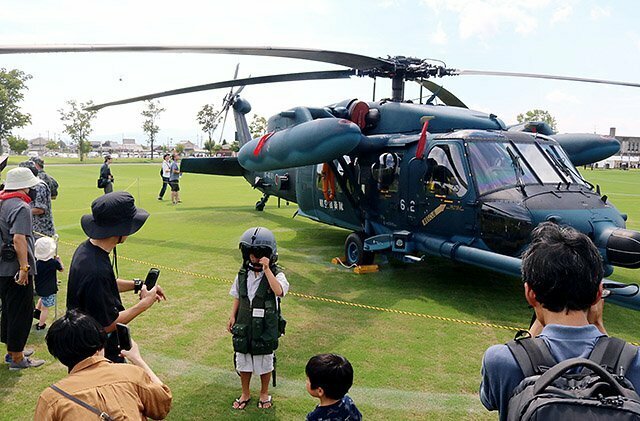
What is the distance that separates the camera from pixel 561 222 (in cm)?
597

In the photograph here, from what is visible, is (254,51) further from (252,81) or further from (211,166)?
(211,166)

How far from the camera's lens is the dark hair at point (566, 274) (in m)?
1.73

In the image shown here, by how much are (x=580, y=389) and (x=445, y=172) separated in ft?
19.2

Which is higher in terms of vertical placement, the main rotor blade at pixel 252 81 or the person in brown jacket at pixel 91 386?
the main rotor blade at pixel 252 81

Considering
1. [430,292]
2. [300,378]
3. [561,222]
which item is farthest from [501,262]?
[300,378]

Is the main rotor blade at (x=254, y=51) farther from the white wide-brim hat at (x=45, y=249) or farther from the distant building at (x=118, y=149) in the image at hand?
the distant building at (x=118, y=149)

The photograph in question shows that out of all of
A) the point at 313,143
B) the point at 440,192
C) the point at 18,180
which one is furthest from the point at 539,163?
the point at 18,180

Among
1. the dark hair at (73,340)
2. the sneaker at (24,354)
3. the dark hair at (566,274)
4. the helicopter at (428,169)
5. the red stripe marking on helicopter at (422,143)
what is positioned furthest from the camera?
the red stripe marking on helicopter at (422,143)

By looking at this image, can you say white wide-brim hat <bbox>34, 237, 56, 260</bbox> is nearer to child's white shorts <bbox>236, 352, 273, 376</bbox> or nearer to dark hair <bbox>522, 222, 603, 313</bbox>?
child's white shorts <bbox>236, 352, 273, 376</bbox>

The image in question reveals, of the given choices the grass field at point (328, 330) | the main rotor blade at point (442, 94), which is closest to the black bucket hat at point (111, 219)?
the grass field at point (328, 330)

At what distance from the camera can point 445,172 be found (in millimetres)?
7059

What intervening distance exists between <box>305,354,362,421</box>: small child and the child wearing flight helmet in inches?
42.0

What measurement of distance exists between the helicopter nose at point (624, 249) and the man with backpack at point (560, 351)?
4.40 m

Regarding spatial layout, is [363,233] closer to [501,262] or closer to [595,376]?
[501,262]
